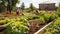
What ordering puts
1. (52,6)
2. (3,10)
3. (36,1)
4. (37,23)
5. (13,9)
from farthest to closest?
(36,1) < (52,6) < (13,9) < (3,10) < (37,23)

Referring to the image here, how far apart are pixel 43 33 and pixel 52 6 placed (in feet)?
132

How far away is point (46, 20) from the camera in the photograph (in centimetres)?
2345

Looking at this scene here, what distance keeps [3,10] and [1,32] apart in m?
23.3

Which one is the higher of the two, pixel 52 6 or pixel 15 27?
pixel 15 27

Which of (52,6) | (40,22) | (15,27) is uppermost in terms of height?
(15,27)

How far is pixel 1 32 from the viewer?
16.1 meters

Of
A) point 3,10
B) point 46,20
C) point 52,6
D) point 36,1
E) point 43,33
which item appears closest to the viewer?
point 43,33

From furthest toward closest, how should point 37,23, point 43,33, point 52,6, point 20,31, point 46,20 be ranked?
point 52,6
point 46,20
point 37,23
point 43,33
point 20,31

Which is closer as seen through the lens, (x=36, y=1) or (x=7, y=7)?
(x=7, y=7)

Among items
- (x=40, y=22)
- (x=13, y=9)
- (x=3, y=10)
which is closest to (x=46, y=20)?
(x=40, y=22)

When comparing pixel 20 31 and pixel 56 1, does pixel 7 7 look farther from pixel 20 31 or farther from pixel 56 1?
pixel 20 31

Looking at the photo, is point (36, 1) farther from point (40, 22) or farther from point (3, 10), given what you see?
point (40, 22)

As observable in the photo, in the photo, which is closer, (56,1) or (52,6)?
(52,6)

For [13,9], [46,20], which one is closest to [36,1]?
[13,9]
